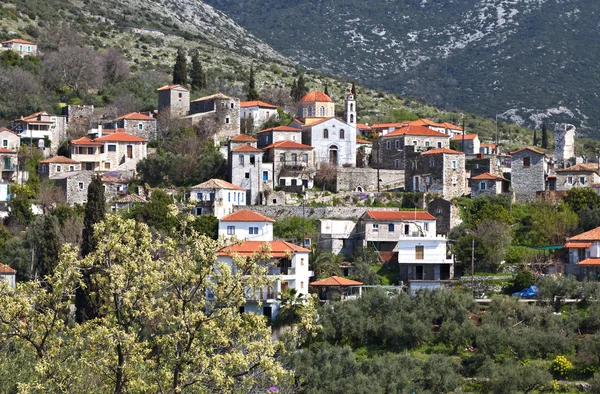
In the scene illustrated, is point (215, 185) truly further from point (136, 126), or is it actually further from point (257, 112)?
point (257, 112)

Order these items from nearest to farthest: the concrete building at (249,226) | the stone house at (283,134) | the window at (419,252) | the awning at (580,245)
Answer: the awning at (580,245) → the window at (419,252) → the concrete building at (249,226) → the stone house at (283,134)

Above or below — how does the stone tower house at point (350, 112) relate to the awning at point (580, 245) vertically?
above

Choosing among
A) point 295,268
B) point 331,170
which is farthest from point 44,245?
point 331,170

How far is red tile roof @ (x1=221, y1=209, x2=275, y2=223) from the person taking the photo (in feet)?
237

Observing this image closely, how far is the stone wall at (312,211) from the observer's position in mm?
76375

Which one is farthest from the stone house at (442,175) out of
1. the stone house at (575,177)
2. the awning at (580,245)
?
the awning at (580,245)

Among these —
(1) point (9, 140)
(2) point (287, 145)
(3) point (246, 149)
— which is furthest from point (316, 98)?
(1) point (9, 140)

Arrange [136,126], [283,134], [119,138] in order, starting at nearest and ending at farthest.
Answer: [119,138] → [283,134] → [136,126]

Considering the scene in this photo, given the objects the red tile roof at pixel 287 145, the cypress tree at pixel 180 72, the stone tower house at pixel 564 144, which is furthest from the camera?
the cypress tree at pixel 180 72

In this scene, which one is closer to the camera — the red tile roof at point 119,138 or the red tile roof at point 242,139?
the red tile roof at point 242,139

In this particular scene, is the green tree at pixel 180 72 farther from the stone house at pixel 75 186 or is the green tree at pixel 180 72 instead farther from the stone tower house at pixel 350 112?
the stone house at pixel 75 186

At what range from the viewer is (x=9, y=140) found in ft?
294

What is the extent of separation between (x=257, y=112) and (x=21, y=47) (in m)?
31.0

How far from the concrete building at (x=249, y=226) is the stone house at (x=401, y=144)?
16168 millimetres
